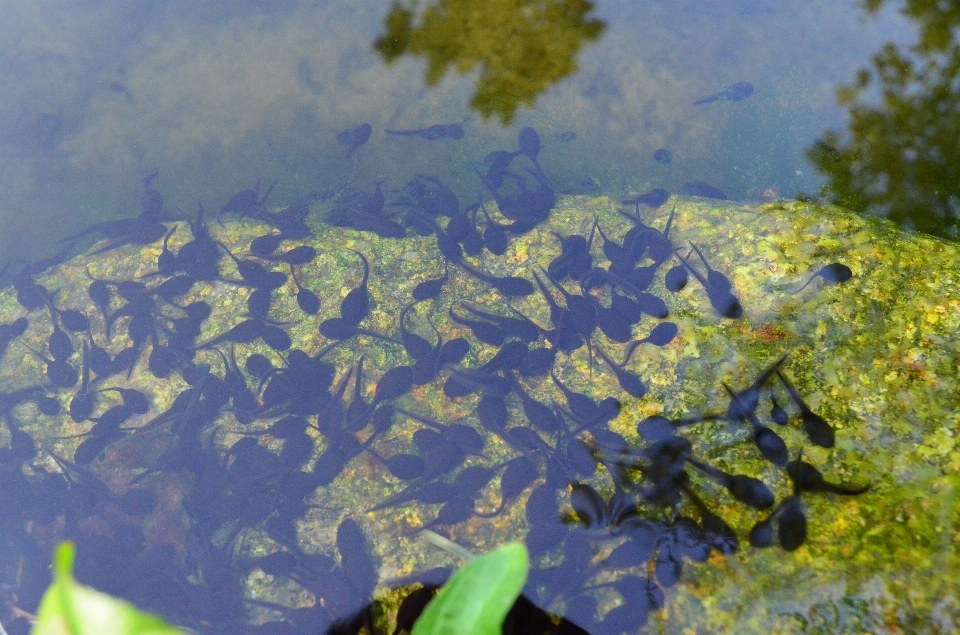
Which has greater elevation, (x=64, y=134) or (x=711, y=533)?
(x=64, y=134)

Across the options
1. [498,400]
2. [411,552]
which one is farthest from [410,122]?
[411,552]

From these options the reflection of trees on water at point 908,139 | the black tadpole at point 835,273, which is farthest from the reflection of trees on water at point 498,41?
the black tadpole at point 835,273

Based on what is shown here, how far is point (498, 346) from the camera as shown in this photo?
151 inches

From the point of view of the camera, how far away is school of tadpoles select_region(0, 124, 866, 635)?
282 cm

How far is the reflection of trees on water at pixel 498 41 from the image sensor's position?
18.9 ft

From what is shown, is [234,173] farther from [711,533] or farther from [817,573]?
[817,573]

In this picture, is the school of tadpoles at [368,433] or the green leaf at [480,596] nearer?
the green leaf at [480,596]

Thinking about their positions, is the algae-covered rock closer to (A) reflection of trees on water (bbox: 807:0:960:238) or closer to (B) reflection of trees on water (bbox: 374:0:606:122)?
(A) reflection of trees on water (bbox: 807:0:960:238)

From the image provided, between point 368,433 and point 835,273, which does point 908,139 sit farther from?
point 368,433

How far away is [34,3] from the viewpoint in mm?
6434

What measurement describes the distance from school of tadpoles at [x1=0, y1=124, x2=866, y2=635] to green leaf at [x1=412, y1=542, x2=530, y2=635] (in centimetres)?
152

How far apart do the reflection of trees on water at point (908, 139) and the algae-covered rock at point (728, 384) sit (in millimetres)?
1001

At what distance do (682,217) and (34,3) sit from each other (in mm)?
7224

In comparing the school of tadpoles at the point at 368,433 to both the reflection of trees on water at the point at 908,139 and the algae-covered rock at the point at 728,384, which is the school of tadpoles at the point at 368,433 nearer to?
the algae-covered rock at the point at 728,384
